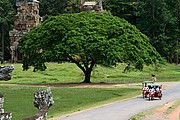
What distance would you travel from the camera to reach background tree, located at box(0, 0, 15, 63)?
227 feet

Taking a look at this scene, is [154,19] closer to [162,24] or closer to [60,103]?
[162,24]

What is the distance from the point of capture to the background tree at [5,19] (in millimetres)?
69188

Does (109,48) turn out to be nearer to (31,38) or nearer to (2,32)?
(31,38)

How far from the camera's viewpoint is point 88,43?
118ft

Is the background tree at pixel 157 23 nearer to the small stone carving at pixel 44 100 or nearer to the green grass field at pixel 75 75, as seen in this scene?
the green grass field at pixel 75 75

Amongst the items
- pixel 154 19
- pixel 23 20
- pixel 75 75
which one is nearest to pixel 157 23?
pixel 154 19

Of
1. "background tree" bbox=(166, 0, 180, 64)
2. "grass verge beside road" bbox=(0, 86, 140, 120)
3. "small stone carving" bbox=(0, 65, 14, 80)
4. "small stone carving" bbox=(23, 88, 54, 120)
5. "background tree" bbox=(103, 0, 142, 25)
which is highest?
"background tree" bbox=(103, 0, 142, 25)

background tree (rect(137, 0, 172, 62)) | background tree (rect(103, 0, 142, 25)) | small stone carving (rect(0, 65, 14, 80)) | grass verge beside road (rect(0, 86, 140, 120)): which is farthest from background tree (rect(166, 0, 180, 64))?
small stone carving (rect(0, 65, 14, 80))

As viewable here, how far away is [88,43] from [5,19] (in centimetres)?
3651

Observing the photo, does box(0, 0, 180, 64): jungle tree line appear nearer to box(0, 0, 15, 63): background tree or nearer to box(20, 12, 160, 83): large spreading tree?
box(0, 0, 15, 63): background tree

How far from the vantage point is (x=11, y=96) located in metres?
25.3

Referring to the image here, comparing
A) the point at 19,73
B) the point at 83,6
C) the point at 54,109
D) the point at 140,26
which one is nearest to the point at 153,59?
the point at 19,73

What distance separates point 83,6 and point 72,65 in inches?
604

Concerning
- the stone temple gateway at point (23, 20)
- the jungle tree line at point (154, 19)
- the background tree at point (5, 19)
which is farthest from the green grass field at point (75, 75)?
the background tree at point (5, 19)
